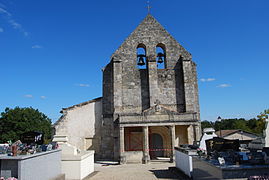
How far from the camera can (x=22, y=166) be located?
6895 mm

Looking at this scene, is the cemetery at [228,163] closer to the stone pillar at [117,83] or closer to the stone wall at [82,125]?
the stone pillar at [117,83]

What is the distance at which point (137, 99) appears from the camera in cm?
1983

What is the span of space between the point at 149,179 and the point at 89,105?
36.8 feet

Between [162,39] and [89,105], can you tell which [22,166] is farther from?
[162,39]

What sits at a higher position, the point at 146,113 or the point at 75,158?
the point at 146,113

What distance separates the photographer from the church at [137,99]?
19.0 m

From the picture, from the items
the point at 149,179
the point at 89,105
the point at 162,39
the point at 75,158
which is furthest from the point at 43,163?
the point at 162,39

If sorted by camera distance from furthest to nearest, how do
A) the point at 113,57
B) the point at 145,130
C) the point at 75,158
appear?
the point at 113,57
the point at 145,130
the point at 75,158

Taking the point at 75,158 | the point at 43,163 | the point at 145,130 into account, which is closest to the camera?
the point at 43,163

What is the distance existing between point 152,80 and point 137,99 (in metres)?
2.22

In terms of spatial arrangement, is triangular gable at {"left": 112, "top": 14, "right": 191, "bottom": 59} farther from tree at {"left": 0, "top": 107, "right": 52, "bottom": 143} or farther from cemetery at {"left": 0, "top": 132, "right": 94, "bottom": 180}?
tree at {"left": 0, "top": 107, "right": 52, "bottom": 143}

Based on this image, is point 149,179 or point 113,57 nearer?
point 149,179

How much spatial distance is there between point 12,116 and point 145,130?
31.0 meters

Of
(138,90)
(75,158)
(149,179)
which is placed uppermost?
(138,90)
